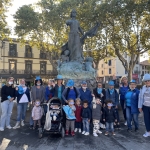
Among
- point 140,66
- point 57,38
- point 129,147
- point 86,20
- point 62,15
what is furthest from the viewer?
point 140,66

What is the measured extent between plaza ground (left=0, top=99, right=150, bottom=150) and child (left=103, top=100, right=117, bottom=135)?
0.87 feet

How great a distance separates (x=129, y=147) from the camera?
4.22 metres

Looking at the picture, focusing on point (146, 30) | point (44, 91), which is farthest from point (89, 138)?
point (146, 30)

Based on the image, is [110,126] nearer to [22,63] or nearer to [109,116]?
[109,116]

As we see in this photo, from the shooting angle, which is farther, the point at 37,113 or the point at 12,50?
the point at 12,50

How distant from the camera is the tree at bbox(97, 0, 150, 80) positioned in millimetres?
16125

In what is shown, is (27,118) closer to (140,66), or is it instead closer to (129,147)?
(129,147)

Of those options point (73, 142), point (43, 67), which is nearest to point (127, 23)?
point (73, 142)

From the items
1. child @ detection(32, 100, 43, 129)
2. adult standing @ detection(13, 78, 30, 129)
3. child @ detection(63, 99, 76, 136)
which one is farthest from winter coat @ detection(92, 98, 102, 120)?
adult standing @ detection(13, 78, 30, 129)

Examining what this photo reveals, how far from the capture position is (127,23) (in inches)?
685

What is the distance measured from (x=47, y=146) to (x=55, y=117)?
85 centimetres

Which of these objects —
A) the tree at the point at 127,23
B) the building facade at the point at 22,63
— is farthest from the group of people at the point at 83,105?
the building facade at the point at 22,63

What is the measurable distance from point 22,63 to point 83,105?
3207cm

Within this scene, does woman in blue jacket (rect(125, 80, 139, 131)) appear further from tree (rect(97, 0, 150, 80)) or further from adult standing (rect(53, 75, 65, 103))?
tree (rect(97, 0, 150, 80))
